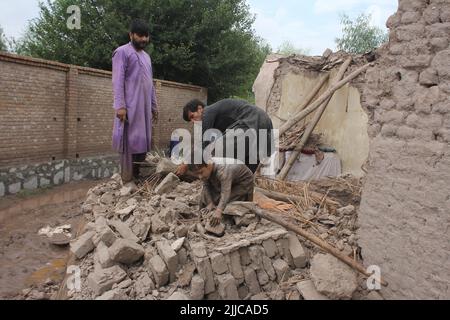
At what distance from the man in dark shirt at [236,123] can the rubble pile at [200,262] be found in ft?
2.65

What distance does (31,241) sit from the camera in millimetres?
4438

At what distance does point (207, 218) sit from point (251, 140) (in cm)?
100

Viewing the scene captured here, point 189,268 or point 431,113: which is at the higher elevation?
point 431,113

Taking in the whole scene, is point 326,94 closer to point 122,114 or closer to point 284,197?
point 284,197

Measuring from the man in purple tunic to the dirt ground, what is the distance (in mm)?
1171

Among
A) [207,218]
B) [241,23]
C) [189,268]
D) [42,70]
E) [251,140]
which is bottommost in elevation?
[189,268]

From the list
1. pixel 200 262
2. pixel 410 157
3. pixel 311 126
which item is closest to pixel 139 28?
pixel 200 262

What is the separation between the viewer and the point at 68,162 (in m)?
8.10

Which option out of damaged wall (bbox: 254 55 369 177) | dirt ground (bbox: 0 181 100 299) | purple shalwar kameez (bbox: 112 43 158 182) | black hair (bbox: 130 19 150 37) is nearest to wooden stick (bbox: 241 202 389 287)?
purple shalwar kameez (bbox: 112 43 158 182)

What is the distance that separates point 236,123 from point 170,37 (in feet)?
30.4

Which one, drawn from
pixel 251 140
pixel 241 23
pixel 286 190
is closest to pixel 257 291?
pixel 251 140

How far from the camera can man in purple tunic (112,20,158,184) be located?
4281mm

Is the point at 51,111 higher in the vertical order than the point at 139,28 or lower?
lower
